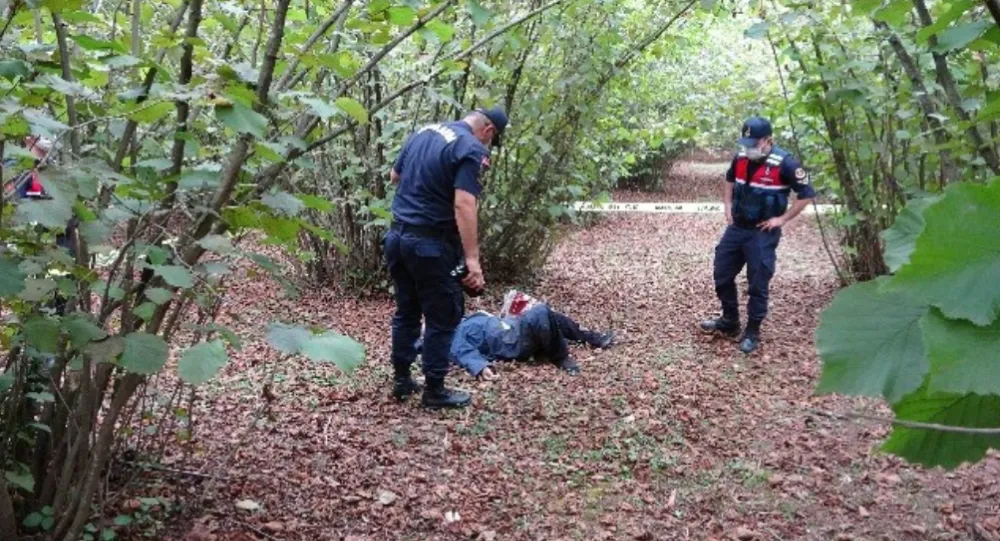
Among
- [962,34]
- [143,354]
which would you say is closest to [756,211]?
[962,34]

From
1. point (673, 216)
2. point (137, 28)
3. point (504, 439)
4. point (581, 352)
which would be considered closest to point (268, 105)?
point (137, 28)

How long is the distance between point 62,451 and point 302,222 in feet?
4.73

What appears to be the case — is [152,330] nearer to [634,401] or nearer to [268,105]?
[268,105]

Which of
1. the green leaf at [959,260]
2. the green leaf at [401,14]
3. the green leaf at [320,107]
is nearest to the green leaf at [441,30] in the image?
the green leaf at [401,14]

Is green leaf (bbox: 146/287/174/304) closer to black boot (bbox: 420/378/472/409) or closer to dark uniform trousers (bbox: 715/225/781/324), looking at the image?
black boot (bbox: 420/378/472/409)

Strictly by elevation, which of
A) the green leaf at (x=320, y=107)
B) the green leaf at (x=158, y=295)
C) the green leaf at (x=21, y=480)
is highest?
the green leaf at (x=320, y=107)

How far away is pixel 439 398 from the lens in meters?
→ 4.64

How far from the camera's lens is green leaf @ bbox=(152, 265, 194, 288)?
184 centimetres

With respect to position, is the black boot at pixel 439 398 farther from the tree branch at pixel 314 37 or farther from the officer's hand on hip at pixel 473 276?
the tree branch at pixel 314 37

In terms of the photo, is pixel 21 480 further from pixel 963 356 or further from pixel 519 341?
pixel 519 341

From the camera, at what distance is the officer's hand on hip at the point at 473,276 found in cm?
454

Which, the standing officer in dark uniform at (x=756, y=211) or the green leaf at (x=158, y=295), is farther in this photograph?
the standing officer in dark uniform at (x=756, y=211)

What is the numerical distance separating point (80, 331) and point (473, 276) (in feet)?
9.16

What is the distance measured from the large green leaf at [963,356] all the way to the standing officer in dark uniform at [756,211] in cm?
549
